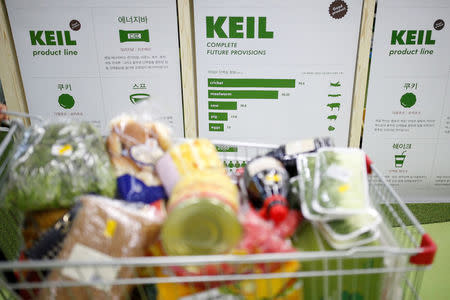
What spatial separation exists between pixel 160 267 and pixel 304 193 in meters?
0.44

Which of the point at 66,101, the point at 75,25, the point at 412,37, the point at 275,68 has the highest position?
the point at 75,25

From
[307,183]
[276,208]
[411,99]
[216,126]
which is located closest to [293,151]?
[307,183]

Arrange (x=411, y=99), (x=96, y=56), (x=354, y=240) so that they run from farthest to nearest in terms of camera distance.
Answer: (x=411, y=99) < (x=96, y=56) < (x=354, y=240)

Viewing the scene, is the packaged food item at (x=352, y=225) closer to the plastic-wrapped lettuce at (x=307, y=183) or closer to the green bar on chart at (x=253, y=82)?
the plastic-wrapped lettuce at (x=307, y=183)

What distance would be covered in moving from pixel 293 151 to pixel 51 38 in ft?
5.66

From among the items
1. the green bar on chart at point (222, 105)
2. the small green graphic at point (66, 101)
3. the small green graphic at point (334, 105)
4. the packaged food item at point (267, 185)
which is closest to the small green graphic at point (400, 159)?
the small green graphic at point (334, 105)

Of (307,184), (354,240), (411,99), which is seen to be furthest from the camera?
(411,99)

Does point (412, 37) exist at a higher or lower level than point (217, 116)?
higher

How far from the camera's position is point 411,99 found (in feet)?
7.96

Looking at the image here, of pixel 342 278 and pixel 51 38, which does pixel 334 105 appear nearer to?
pixel 342 278

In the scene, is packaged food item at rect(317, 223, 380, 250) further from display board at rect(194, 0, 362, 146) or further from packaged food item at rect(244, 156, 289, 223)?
display board at rect(194, 0, 362, 146)

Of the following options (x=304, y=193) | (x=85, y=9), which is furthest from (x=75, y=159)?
(x=85, y=9)

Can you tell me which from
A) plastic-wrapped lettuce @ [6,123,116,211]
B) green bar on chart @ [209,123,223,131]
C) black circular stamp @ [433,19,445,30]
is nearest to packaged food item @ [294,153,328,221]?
plastic-wrapped lettuce @ [6,123,116,211]

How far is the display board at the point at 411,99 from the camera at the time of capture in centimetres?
223
